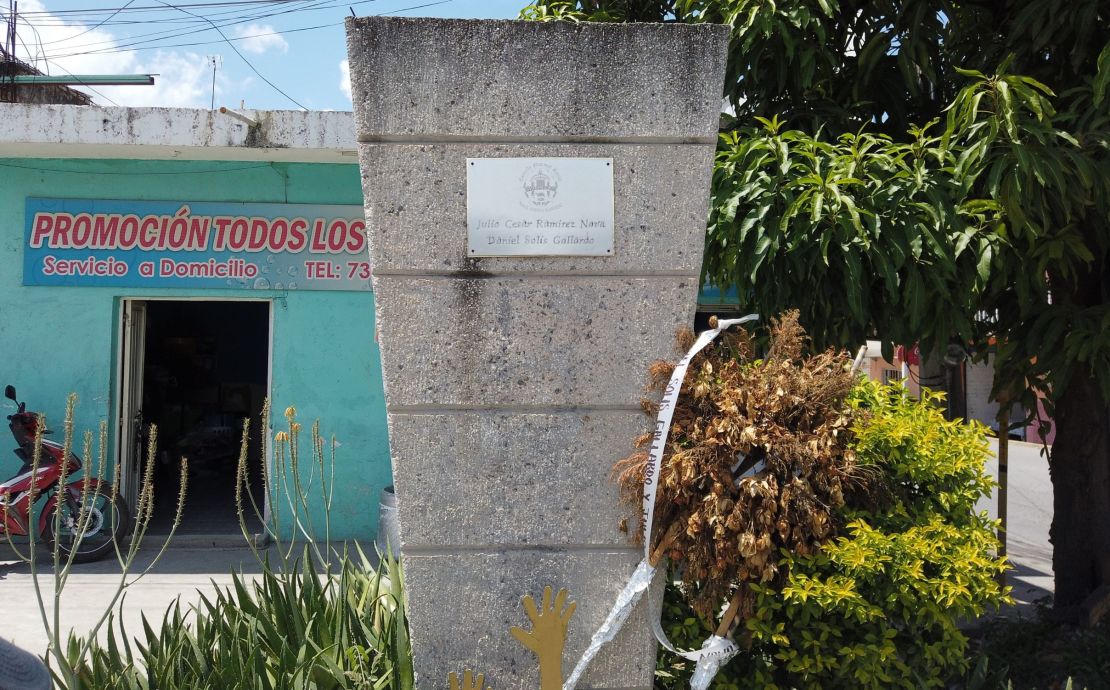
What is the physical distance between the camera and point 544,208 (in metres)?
3.16

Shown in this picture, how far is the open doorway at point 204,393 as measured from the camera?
11617 millimetres

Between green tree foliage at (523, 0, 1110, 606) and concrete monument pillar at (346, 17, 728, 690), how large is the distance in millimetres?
690

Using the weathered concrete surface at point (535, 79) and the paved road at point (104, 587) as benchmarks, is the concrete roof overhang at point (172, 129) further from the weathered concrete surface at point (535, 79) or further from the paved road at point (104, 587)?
the weathered concrete surface at point (535, 79)

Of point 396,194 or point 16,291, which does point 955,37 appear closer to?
point 396,194

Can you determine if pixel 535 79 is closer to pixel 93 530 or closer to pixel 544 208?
pixel 544 208

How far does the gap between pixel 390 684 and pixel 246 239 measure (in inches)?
235

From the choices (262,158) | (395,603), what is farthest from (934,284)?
(262,158)

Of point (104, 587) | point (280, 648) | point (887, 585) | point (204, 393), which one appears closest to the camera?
point (887, 585)

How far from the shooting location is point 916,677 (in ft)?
10.5

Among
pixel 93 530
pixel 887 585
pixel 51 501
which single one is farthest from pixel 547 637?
pixel 51 501

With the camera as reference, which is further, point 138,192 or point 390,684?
point 138,192

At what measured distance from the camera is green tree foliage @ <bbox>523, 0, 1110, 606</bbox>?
357cm

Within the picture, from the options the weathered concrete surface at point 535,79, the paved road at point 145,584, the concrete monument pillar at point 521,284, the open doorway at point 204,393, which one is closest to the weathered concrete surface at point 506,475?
the concrete monument pillar at point 521,284

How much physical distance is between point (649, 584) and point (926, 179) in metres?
2.01
